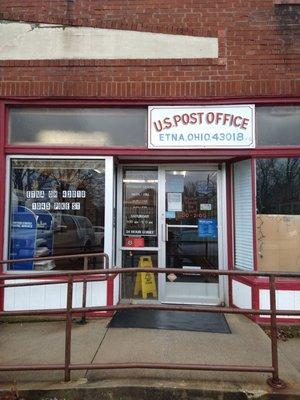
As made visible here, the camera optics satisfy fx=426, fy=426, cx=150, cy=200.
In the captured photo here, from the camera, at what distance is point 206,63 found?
642cm

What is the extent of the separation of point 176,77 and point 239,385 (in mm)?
4378

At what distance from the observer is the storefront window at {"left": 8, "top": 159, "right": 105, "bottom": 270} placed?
6570 millimetres

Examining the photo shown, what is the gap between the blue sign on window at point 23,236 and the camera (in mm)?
6547

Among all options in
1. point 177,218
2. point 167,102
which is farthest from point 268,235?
Result: point 167,102

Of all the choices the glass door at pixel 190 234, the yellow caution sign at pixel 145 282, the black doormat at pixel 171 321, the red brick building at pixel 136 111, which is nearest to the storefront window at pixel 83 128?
the red brick building at pixel 136 111

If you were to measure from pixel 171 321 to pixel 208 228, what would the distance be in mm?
1783

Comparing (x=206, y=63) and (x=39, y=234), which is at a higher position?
(x=206, y=63)

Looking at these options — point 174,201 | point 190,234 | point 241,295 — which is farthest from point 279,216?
point 174,201

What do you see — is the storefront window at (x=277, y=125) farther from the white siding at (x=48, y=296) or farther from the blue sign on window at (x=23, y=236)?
the blue sign on window at (x=23, y=236)

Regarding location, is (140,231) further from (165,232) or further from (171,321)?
(171,321)

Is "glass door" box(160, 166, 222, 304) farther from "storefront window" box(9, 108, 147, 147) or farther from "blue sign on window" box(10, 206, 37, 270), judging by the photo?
"blue sign on window" box(10, 206, 37, 270)

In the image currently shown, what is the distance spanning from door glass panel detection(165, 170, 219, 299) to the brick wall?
5.12 ft

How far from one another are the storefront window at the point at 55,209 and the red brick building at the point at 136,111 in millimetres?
16

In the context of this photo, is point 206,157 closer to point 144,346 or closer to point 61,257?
point 61,257
